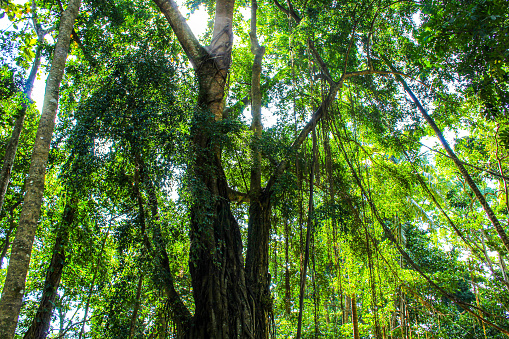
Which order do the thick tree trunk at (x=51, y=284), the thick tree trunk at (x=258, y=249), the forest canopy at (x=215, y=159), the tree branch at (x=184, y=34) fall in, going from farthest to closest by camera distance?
the tree branch at (x=184, y=34), the thick tree trunk at (x=51, y=284), the thick tree trunk at (x=258, y=249), the forest canopy at (x=215, y=159)

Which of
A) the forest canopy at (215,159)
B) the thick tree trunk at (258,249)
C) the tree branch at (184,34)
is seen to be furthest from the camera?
the tree branch at (184,34)

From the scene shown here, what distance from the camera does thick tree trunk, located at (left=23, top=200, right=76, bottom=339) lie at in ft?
13.8

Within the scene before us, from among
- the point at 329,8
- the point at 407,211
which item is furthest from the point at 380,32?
the point at 407,211

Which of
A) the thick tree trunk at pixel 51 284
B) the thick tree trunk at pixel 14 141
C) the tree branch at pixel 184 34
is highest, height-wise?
the tree branch at pixel 184 34

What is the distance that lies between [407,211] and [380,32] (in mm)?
3708

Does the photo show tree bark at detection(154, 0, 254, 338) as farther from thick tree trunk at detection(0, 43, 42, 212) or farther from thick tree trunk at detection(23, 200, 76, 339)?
thick tree trunk at detection(0, 43, 42, 212)

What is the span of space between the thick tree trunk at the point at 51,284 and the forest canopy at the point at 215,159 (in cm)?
2

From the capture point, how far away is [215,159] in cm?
436

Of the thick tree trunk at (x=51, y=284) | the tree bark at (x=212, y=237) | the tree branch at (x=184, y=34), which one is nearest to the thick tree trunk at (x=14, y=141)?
the thick tree trunk at (x=51, y=284)

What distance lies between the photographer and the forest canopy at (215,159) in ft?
10.6

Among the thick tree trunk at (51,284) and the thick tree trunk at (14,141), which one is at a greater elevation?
the thick tree trunk at (14,141)

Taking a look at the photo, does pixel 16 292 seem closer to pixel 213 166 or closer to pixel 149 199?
pixel 149 199

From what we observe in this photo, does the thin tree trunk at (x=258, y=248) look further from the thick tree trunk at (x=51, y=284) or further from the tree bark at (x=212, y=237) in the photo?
the thick tree trunk at (x=51, y=284)

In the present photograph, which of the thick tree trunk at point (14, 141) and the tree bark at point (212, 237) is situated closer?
the tree bark at point (212, 237)
